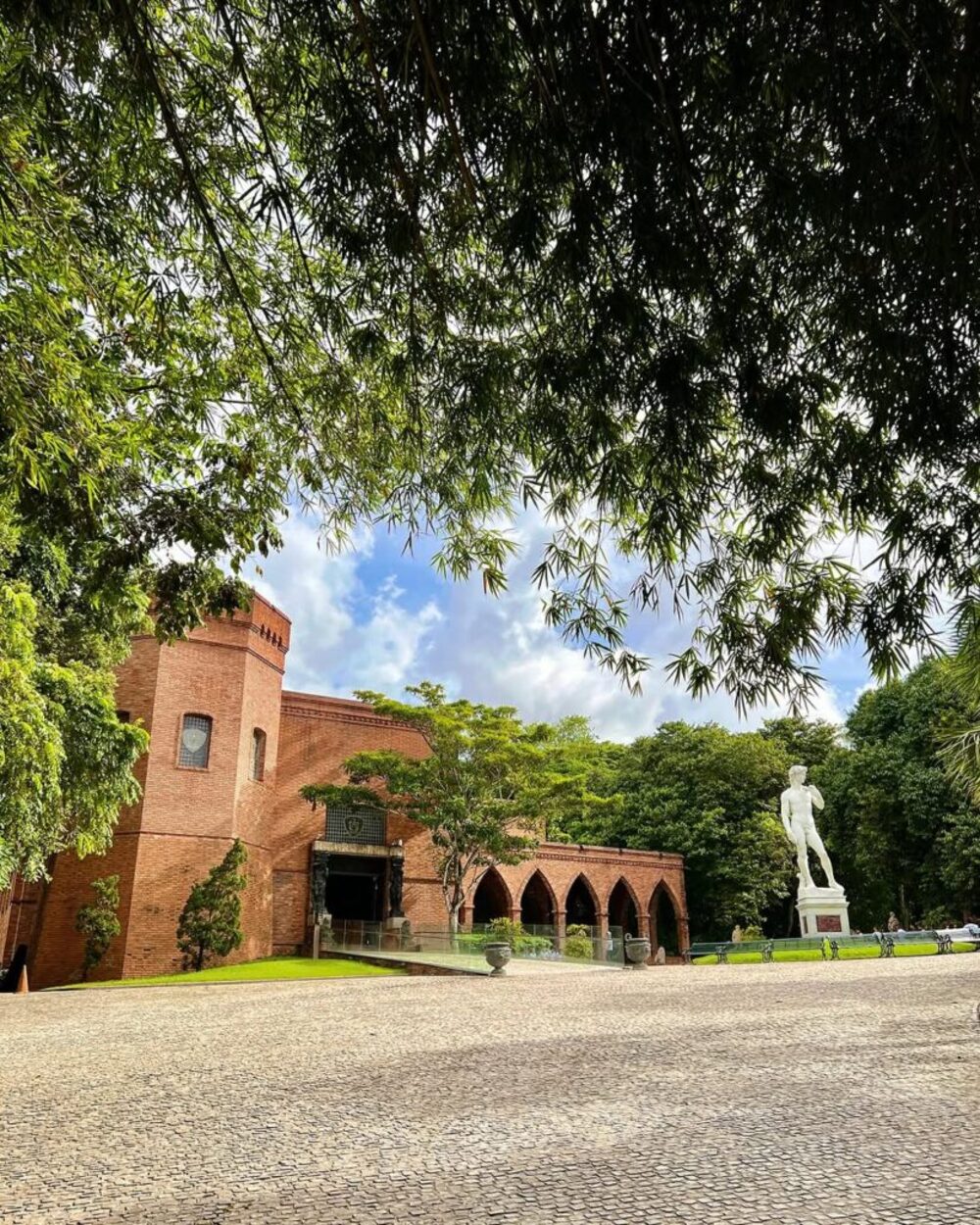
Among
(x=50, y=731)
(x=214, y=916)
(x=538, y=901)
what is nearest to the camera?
(x=50, y=731)

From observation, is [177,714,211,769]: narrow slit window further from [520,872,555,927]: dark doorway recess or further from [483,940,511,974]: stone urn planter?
[520,872,555,927]: dark doorway recess

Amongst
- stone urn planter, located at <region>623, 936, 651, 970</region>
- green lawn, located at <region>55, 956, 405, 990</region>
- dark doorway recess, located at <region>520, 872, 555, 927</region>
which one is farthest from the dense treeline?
green lawn, located at <region>55, 956, 405, 990</region>

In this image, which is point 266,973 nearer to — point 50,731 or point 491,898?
point 50,731

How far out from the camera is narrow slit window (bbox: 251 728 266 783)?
23750 millimetres

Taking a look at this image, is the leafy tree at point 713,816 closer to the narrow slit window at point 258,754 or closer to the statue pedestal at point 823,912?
the statue pedestal at point 823,912

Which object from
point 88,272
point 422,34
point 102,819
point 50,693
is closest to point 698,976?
point 102,819

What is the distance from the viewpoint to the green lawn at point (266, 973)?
1736 centimetres

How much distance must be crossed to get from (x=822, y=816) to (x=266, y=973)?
20505mm

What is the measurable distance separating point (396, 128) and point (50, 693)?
1058 centimetres

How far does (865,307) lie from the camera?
3277 millimetres

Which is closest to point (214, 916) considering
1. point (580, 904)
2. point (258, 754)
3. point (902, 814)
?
point (258, 754)

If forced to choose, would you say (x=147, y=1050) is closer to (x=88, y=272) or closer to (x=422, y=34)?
(x=88, y=272)

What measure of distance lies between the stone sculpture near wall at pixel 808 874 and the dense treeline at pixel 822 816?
174 inches

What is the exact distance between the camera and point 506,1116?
522cm
